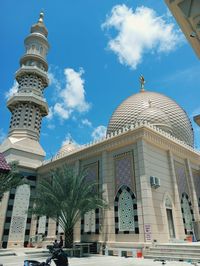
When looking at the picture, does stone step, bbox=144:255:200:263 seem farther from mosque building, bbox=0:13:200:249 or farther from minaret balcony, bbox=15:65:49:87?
minaret balcony, bbox=15:65:49:87

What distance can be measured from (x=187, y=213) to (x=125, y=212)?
543 centimetres

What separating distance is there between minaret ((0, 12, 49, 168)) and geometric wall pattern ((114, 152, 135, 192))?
1057cm

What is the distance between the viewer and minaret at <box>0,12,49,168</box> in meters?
24.1

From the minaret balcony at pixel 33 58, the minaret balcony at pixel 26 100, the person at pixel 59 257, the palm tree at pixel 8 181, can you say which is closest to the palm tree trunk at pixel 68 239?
the palm tree at pixel 8 181

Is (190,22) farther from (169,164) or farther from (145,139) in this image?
(169,164)

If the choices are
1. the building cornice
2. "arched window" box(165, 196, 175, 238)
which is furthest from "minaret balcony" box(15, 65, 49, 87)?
"arched window" box(165, 196, 175, 238)

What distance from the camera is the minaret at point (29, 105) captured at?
24.1 m

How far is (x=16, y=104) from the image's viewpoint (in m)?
27.0

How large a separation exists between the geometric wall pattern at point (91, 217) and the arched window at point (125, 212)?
175 centimetres

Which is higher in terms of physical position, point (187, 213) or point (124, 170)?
point (124, 170)

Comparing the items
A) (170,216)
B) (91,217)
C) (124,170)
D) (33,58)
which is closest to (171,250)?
(170,216)

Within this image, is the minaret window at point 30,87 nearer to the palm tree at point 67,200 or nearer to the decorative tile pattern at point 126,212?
the palm tree at point 67,200

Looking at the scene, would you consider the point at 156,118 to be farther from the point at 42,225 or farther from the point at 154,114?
the point at 42,225

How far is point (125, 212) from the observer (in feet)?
50.3
